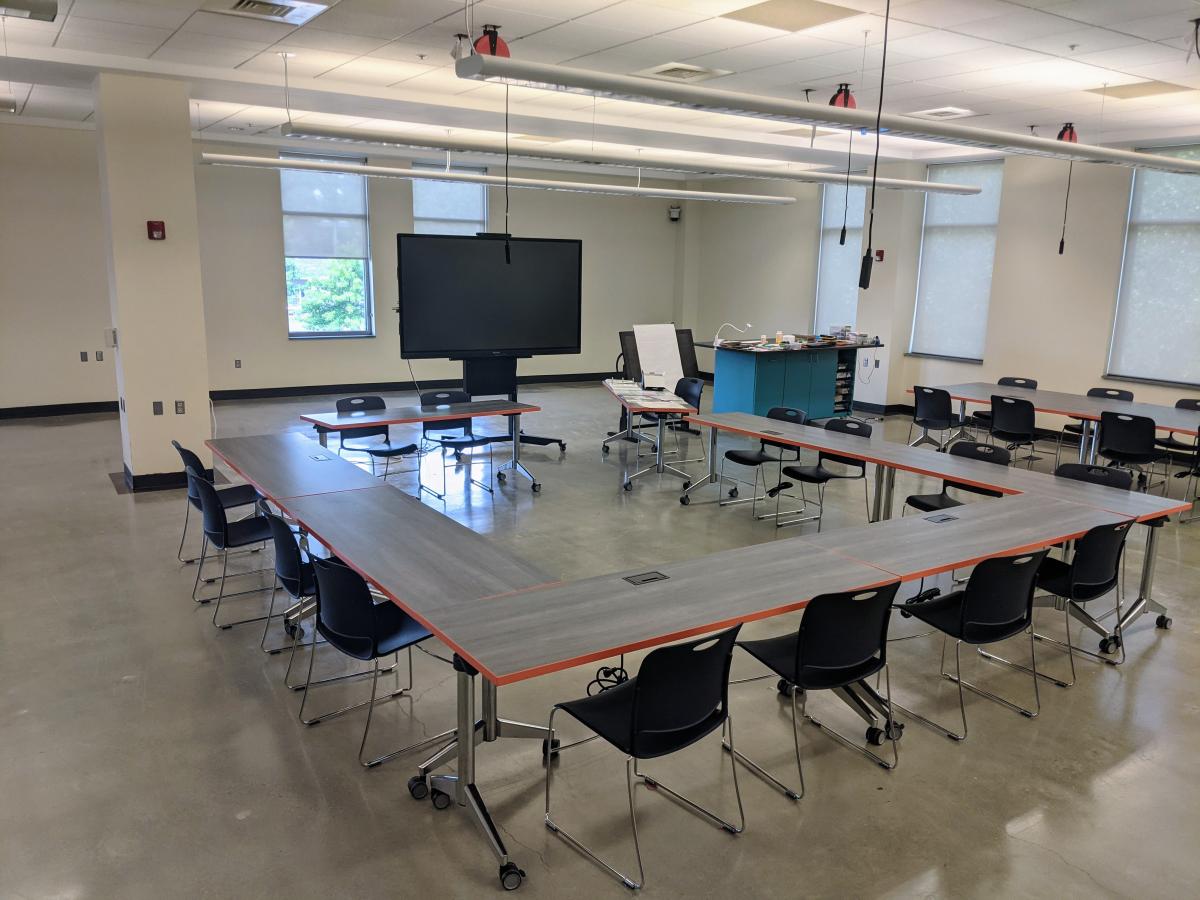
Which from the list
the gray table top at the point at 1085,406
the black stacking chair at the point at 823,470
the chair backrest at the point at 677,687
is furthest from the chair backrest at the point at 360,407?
the gray table top at the point at 1085,406

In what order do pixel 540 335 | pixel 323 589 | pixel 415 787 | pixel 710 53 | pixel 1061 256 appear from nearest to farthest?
pixel 415 787, pixel 323 589, pixel 710 53, pixel 540 335, pixel 1061 256

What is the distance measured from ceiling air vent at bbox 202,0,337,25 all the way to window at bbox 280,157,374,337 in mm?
7048

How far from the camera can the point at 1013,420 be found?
329 inches

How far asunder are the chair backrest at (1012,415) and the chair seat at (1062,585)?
3.85 meters

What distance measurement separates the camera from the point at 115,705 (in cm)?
402

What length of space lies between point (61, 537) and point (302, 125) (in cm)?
375

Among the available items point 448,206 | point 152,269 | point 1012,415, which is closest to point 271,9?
point 152,269

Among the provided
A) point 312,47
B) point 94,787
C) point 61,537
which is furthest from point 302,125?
point 94,787

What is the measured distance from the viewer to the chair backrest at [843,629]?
3.33 meters

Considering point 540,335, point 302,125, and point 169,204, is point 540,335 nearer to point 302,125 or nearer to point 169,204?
point 302,125

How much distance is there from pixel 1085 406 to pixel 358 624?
7.35m

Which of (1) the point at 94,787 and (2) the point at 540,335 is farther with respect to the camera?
(2) the point at 540,335

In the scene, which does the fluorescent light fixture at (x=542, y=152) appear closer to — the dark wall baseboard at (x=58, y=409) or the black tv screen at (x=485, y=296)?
the black tv screen at (x=485, y=296)

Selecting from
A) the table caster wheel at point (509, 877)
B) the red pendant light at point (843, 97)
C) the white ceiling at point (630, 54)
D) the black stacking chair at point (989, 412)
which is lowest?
the table caster wheel at point (509, 877)
